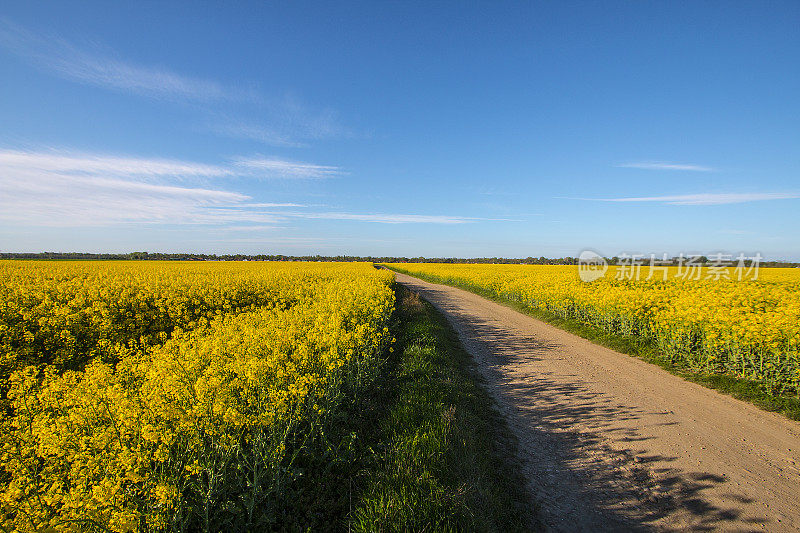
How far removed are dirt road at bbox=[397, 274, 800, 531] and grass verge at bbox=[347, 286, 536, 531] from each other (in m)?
0.40

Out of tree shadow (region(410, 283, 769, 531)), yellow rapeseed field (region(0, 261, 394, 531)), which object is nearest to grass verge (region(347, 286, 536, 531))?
tree shadow (region(410, 283, 769, 531))

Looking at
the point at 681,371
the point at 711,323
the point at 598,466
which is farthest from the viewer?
the point at 711,323

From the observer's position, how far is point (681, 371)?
27.7ft

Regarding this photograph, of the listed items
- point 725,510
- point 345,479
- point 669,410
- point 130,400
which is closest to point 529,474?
point 725,510

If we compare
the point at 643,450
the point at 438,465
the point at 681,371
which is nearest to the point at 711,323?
the point at 681,371

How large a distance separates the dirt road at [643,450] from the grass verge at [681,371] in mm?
321

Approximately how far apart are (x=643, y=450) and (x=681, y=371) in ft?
15.8

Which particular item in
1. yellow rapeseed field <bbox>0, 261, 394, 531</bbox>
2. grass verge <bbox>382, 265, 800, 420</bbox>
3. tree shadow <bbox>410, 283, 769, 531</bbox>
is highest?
yellow rapeseed field <bbox>0, 261, 394, 531</bbox>

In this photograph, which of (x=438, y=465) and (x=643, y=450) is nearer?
(x=438, y=465)

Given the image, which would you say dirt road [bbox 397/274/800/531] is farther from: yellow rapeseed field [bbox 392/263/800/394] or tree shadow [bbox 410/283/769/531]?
yellow rapeseed field [bbox 392/263/800/394]

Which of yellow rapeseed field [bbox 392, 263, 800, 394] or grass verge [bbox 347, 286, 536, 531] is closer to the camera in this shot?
grass verge [bbox 347, 286, 536, 531]

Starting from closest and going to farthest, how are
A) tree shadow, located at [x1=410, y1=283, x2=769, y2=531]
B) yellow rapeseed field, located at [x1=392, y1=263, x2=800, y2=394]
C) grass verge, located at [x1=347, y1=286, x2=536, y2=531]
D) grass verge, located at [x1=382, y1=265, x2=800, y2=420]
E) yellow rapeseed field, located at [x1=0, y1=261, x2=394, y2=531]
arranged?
yellow rapeseed field, located at [x1=0, y1=261, x2=394, y2=531], grass verge, located at [x1=347, y1=286, x2=536, y2=531], tree shadow, located at [x1=410, y1=283, x2=769, y2=531], grass verge, located at [x1=382, y1=265, x2=800, y2=420], yellow rapeseed field, located at [x1=392, y1=263, x2=800, y2=394]

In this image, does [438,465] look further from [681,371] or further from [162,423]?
[681,371]

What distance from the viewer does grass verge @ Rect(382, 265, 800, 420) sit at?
6.54 meters
